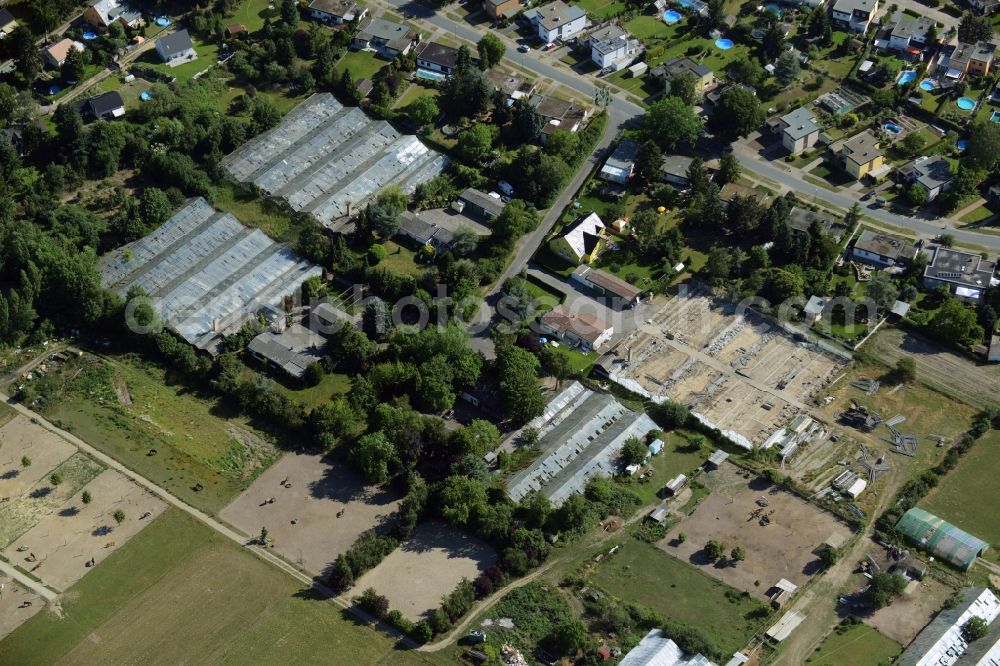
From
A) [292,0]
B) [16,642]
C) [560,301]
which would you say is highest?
[292,0]

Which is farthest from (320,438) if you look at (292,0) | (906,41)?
(906,41)

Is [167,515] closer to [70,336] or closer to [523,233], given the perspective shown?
[70,336]

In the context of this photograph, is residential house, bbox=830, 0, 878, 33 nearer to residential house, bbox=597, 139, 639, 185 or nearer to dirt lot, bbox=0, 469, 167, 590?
residential house, bbox=597, 139, 639, 185

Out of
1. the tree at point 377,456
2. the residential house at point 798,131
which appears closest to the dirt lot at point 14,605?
the tree at point 377,456

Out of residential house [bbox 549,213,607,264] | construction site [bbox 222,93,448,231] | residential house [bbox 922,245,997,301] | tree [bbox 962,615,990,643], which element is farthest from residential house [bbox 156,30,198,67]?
tree [bbox 962,615,990,643]

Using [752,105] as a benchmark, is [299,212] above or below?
below

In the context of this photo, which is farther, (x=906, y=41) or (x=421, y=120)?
(x=906, y=41)

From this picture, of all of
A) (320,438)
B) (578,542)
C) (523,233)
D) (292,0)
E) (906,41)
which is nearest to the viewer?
(578,542)

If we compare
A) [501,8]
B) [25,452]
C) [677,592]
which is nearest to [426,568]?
[677,592]
